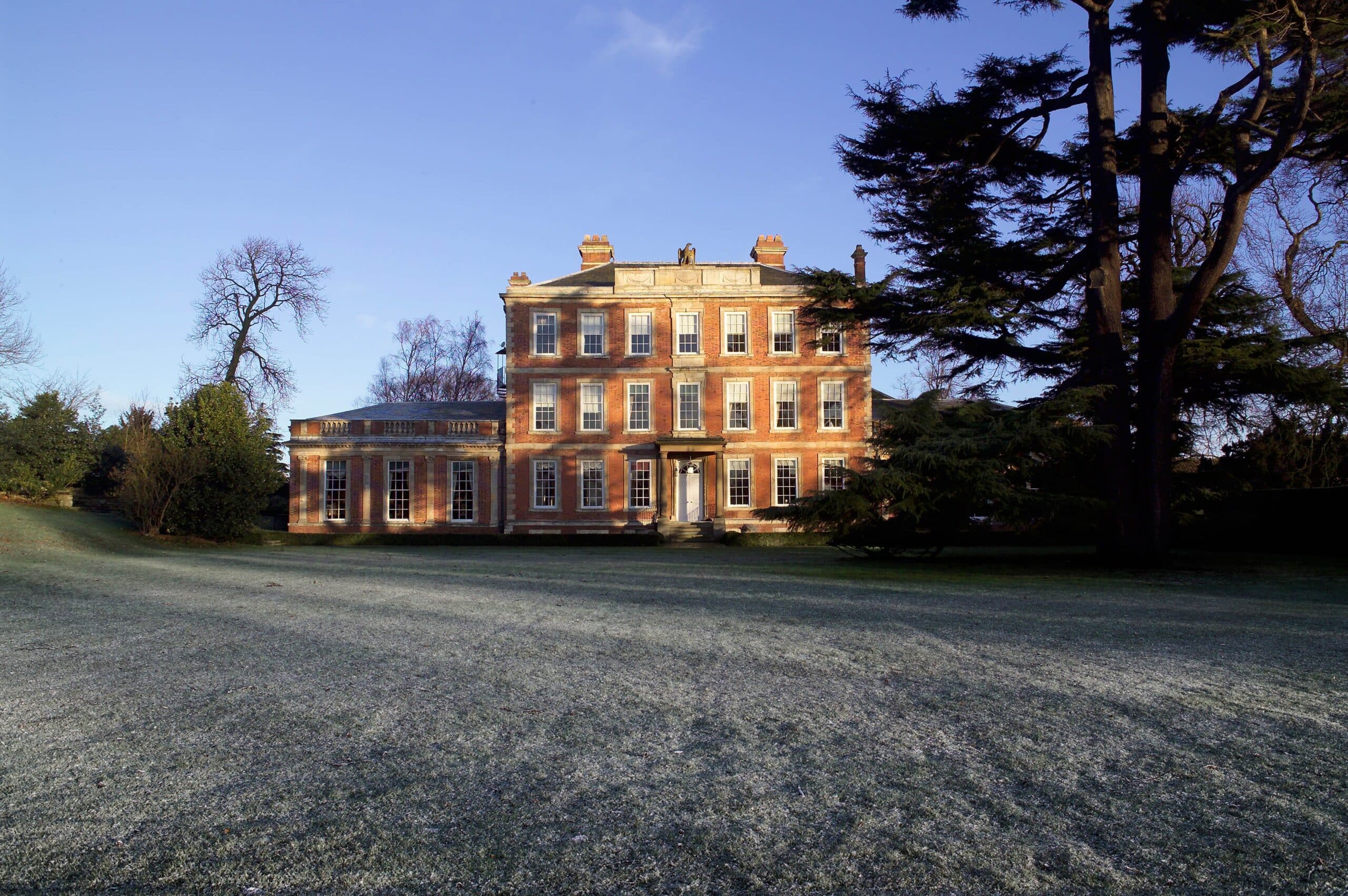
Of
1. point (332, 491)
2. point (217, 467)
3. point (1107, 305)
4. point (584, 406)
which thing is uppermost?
point (584, 406)

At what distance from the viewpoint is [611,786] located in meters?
3.31

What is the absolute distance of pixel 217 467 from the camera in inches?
931

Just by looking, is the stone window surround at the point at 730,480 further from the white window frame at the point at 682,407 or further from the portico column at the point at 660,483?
the portico column at the point at 660,483

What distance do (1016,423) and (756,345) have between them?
17.1 m

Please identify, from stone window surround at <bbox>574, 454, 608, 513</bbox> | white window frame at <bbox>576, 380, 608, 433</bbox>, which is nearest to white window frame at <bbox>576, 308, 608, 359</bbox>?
white window frame at <bbox>576, 380, 608, 433</bbox>

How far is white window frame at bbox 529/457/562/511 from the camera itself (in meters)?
30.6

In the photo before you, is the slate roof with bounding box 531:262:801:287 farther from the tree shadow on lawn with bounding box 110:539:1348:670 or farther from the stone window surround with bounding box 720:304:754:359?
the tree shadow on lawn with bounding box 110:539:1348:670

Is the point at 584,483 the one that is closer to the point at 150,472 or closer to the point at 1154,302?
the point at 150,472

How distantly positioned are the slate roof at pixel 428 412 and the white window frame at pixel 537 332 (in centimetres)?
281

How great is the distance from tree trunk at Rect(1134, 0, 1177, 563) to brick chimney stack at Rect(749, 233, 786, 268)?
18.4 m

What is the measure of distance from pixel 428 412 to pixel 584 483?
676cm

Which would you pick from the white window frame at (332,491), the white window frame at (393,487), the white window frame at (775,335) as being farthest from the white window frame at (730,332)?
the white window frame at (332,491)

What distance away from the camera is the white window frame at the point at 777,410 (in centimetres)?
3069

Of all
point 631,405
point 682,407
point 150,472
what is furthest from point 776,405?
point 150,472
